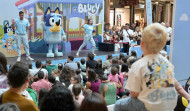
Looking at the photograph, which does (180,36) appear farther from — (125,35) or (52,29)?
(125,35)

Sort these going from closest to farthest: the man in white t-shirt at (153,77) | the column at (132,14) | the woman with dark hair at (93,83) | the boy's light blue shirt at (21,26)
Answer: the man in white t-shirt at (153,77) → the woman with dark hair at (93,83) → the boy's light blue shirt at (21,26) → the column at (132,14)

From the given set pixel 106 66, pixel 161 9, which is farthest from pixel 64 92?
pixel 161 9

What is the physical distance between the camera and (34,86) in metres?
5.04

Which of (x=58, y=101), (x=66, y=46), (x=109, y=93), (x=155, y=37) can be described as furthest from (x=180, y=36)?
(x=66, y=46)

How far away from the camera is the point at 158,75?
7.34 feet

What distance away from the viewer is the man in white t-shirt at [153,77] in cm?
223

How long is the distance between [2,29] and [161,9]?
1795 centimetres

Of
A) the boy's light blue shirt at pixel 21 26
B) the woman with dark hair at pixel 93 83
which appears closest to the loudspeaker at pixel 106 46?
the boy's light blue shirt at pixel 21 26

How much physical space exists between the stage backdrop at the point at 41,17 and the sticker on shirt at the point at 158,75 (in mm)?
9492

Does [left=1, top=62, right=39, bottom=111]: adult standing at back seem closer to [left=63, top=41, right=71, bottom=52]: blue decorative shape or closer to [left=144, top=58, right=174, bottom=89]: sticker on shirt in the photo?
[left=144, top=58, right=174, bottom=89]: sticker on shirt

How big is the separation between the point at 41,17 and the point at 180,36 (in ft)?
27.7

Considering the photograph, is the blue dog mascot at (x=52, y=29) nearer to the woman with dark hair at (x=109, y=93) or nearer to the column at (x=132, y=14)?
the woman with dark hair at (x=109, y=93)

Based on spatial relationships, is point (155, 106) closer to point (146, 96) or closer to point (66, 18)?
point (146, 96)

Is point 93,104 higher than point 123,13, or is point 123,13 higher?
point 123,13
